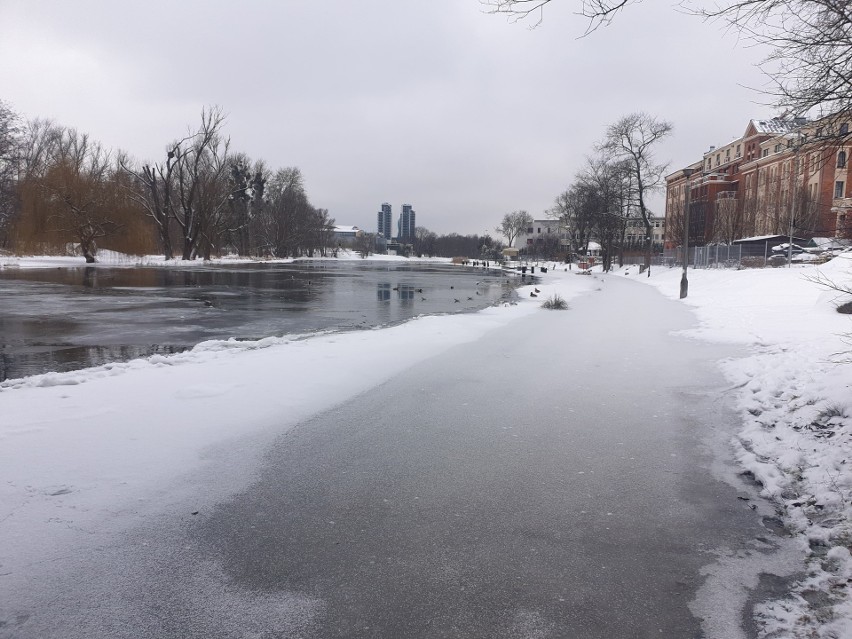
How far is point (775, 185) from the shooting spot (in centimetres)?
5800

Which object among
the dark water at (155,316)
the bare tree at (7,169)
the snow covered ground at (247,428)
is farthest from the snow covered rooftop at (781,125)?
the bare tree at (7,169)

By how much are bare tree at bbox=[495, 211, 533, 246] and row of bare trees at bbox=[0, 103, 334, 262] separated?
73.6m

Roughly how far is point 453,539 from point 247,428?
10.4ft

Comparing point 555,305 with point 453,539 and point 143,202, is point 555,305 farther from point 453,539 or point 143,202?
point 143,202

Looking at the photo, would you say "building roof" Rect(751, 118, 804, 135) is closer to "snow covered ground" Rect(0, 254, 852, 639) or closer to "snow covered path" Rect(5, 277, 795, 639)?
"snow covered ground" Rect(0, 254, 852, 639)

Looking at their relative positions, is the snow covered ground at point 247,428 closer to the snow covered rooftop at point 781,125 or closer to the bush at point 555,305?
the snow covered rooftop at point 781,125

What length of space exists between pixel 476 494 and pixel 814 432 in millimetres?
3832

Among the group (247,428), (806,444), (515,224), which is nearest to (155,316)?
(247,428)

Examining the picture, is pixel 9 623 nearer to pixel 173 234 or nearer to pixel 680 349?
pixel 680 349

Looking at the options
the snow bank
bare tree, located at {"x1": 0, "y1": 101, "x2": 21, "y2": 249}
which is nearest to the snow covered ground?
the snow bank

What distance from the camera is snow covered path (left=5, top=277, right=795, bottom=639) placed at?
296cm

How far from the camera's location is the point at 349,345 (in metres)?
11.2

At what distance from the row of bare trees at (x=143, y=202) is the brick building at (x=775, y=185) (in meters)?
48.0

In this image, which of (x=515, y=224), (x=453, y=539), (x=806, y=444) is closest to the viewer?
(x=453, y=539)
